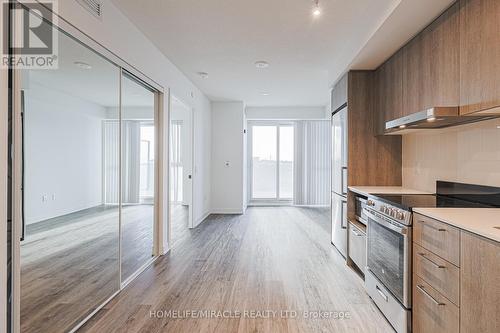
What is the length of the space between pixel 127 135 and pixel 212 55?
1.57 meters

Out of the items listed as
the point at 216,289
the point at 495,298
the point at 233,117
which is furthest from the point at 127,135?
the point at 233,117

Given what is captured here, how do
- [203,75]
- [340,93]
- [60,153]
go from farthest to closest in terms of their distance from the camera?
[203,75] < [340,93] < [60,153]

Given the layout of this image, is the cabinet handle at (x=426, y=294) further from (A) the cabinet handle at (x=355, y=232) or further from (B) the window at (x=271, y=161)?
(B) the window at (x=271, y=161)

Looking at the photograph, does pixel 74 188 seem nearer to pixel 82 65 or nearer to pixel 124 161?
pixel 124 161

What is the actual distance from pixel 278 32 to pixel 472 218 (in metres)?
2.42

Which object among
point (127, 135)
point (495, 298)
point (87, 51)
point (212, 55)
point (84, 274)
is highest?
point (212, 55)

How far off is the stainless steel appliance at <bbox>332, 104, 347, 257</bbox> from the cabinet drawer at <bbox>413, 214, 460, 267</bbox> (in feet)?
5.42

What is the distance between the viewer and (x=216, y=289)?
2.70 meters

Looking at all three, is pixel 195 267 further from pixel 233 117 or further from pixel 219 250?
pixel 233 117

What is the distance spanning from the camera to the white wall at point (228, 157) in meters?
6.48

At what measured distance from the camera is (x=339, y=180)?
147 inches

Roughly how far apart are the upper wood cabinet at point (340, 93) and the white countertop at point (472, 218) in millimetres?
2023

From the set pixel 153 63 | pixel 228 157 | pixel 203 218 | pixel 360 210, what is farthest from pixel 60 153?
pixel 228 157

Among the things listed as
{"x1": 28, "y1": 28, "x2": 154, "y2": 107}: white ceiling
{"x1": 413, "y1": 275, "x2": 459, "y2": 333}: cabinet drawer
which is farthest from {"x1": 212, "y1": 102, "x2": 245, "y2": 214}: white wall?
{"x1": 413, "y1": 275, "x2": 459, "y2": 333}: cabinet drawer
